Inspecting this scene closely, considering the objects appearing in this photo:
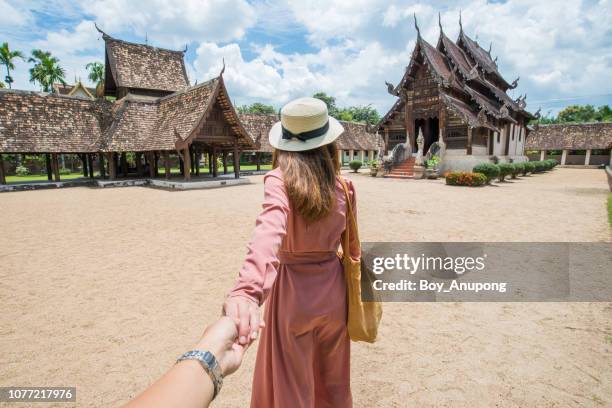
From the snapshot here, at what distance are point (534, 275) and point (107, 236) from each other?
26.6 ft

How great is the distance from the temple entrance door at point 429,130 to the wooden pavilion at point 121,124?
13.3 meters

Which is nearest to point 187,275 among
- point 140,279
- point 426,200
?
point 140,279

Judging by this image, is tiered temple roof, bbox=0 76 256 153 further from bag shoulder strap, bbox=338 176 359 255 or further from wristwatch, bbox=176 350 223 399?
wristwatch, bbox=176 350 223 399

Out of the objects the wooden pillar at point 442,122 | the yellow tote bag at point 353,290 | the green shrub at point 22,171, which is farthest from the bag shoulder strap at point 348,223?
the green shrub at point 22,171

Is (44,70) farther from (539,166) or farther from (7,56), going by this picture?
(539,166)

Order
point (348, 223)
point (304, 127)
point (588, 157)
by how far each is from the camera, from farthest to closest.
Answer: point (588, 157) → point (348, 223) → point (304, 127)

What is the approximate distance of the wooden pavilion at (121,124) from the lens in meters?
15.5

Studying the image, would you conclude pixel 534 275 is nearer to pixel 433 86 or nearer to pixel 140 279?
pixel 140 279

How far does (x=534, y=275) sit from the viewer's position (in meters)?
4.73

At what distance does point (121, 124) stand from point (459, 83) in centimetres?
2117

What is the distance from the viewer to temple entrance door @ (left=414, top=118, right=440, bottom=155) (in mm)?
23812

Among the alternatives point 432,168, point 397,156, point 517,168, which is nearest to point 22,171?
point 397,156

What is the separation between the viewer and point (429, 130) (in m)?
24.1

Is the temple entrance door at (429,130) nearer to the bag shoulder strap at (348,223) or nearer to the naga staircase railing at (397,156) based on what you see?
the naga staircase railing at (397,156)
